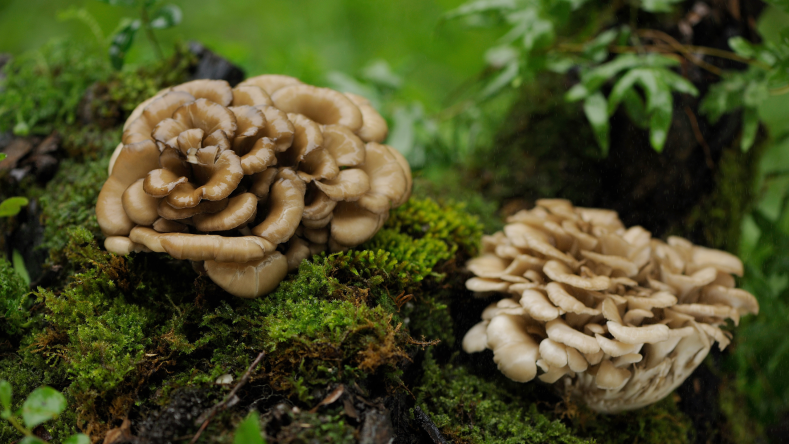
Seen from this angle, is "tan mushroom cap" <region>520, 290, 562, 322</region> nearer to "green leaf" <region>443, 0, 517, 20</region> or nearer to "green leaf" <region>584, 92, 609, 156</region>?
"green leaf" <region>584, 92, 609, 156</region>

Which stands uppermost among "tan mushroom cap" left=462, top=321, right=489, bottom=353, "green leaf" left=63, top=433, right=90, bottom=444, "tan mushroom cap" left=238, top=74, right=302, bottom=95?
"tan mushroom cap" left=238, top=74, right=302, bottom=95

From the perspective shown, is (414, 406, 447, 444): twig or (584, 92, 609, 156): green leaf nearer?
(414, 406, 447, 444): twig

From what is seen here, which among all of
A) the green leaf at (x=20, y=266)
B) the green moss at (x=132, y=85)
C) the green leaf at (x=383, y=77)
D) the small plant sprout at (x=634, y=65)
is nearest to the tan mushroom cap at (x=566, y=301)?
the small plant sprout at (x=634, y=65)

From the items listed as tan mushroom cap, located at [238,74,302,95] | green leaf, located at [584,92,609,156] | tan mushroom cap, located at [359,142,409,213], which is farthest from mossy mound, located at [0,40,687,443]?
green leaf, located at [584,92,609,156]

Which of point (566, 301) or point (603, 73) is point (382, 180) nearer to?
point (566, 301)

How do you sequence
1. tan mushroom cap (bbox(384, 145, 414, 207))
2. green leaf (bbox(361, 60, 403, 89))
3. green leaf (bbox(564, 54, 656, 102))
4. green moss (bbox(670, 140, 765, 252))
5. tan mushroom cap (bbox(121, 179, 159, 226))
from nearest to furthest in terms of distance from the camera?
tan mushroom cap (bbox(121, 179, 159, 226))
tan mushroom cap (bbox(384, 145, 414, 207))
green leaf (bbox(564, 54, 656, 102))
green moss (bbox(670, 140, 765, 252))
green leaf (bbox(361, 60, 403, 89))

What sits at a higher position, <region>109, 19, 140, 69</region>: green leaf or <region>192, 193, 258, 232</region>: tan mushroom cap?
<region>109, 19, 140, 69</region>: green leaf
